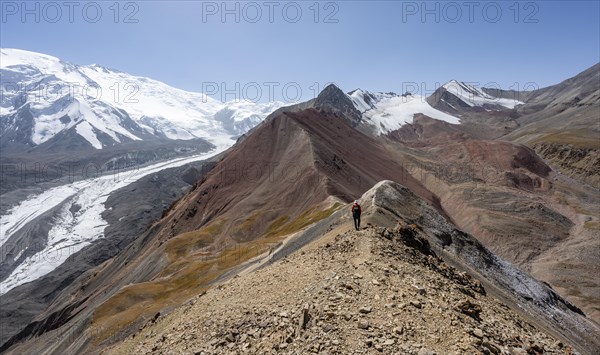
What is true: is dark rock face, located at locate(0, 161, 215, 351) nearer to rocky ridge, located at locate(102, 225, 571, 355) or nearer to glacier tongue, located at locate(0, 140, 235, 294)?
glacier tongue, located at locate(0, 140, 235, 294)

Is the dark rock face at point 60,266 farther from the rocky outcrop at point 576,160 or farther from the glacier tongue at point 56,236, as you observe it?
the rocky outcrop at point 576,160

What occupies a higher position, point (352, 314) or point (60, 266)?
point (352, 314)

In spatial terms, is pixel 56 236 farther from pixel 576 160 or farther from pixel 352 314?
pixel 576 160

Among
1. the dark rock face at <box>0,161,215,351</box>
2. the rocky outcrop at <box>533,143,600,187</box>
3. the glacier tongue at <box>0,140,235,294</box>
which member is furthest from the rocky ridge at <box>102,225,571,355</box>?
the glacier tongue at <box>0,140,235,294</box>

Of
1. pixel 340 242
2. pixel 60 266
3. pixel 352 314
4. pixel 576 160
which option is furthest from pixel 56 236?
pixel 576 160

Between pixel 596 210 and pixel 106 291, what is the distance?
101724 mm

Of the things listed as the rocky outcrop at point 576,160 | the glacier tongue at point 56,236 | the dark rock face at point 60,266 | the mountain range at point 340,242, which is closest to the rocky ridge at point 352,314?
the mountain range at point 340,242

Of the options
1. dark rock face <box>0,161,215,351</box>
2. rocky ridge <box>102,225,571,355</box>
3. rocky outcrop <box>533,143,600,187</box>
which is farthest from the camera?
rocky outcrop <box>533,143,600,187</box>

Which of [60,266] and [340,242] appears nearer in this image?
[340,242]

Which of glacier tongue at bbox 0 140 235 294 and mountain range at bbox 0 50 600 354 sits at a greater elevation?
mountain range at bbox 0 50 600 354

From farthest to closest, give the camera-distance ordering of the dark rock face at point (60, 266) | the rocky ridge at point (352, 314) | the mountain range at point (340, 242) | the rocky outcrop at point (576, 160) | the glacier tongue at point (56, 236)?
1. the glacier tongue at point (56, 236)
2. the rocky outcrop at point (576, 160)
3. the dark rock face at point (60, 266)
4. the mountain range at point (340, 242)
5. the rocky ridge at point (352, 314)

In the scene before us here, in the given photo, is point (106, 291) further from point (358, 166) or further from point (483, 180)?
point (483, 180)

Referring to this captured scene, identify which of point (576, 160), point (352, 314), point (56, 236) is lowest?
point (56, 236)

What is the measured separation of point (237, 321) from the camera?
709 inches
